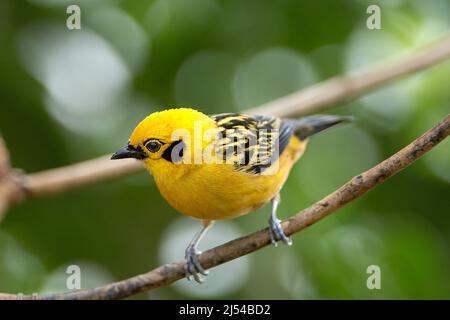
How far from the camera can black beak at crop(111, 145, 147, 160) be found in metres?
3.14

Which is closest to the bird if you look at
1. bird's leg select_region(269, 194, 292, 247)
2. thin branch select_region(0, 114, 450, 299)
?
bird's leg select_region(269, 194, 292, 247)

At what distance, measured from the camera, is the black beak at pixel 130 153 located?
3.14 meters

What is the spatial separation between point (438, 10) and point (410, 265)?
1587mm

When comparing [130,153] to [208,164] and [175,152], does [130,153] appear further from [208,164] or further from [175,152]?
[208,164]

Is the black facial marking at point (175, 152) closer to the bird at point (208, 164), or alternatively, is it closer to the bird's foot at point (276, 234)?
the bird at point (208, 164)

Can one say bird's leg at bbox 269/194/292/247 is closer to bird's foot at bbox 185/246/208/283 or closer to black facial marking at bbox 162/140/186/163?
bird's foot at bbox 185/246/208/283

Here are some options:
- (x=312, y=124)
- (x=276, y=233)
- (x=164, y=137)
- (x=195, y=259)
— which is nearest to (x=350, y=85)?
(x=312, y=124)

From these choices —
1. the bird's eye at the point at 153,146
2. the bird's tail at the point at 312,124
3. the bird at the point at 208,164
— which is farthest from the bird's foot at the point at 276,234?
the bird's tail at the point at 312,124

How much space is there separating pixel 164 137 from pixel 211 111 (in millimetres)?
742

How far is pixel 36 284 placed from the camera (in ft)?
11.5
